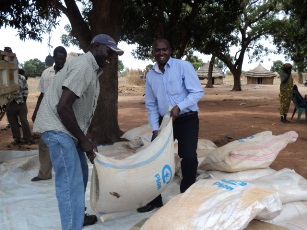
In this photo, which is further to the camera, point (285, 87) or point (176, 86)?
point (285, 87)

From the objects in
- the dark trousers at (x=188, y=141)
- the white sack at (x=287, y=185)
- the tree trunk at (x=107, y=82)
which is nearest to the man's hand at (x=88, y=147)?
the dark trousers at (x=188, y=141)

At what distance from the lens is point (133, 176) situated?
2498mm

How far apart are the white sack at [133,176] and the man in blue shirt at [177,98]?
0.23 meters

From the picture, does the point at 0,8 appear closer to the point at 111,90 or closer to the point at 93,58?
the point at 111,90

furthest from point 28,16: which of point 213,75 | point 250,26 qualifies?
point 213,75

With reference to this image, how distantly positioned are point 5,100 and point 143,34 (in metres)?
10.5

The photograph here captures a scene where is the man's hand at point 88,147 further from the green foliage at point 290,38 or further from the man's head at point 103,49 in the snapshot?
the green foliage at point 290,38

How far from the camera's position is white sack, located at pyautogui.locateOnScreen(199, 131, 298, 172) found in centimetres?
316

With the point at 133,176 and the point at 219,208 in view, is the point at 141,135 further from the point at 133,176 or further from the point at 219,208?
the point at 219,208

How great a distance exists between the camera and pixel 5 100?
3.78 m

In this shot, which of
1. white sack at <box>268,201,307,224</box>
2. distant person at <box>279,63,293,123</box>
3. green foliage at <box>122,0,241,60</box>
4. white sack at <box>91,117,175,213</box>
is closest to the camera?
white sack at <box>91,117,175,213</box>

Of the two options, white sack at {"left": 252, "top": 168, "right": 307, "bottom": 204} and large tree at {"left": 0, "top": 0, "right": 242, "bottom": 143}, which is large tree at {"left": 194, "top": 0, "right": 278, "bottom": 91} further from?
white sack at {"left": 252, "top": 168, "right": 307, "bottom": 204}

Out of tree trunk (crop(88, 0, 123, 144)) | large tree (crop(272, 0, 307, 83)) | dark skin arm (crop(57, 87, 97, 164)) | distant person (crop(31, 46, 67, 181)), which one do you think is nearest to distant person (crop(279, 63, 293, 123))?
tree trunk (crop(88, 0, 123, 144))

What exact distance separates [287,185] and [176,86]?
1.15 metres
